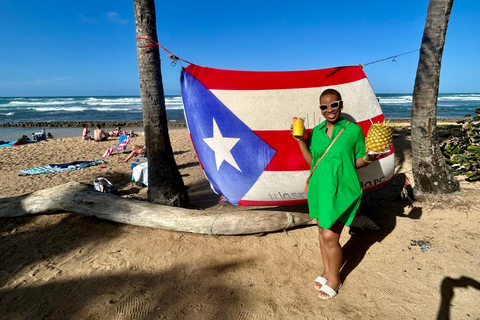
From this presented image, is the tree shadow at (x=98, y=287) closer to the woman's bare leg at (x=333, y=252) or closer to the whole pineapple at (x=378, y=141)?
the woman's bare leg at (x=333, y=252)

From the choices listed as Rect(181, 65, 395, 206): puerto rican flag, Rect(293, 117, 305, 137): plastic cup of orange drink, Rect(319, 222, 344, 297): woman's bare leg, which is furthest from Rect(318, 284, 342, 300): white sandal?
Rect(293, 117, 305, 137): plastic cup of orange drink

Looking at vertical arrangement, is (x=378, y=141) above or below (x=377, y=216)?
above

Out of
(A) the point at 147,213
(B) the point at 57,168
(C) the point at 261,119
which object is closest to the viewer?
(C) the point at 261,119

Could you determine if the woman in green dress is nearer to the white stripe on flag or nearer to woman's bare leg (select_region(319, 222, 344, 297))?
woman's bare leg (select_region(319, 222, 344, 297))

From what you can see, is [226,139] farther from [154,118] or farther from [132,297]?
[132,297]

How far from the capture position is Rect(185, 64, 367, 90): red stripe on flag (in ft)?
10.6

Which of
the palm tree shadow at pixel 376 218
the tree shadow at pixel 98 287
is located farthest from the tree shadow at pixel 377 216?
the tree shadow at pixel 98 287

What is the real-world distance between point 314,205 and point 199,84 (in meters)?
1.93

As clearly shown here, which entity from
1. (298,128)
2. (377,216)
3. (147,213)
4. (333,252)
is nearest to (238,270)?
(333,252)

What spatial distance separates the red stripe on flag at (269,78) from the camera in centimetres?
324

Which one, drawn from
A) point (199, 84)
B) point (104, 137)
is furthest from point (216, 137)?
point (104, 137)

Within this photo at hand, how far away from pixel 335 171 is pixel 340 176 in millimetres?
68

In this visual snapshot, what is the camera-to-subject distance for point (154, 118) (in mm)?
4270

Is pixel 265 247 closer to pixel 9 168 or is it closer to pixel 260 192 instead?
pixel 260 192
